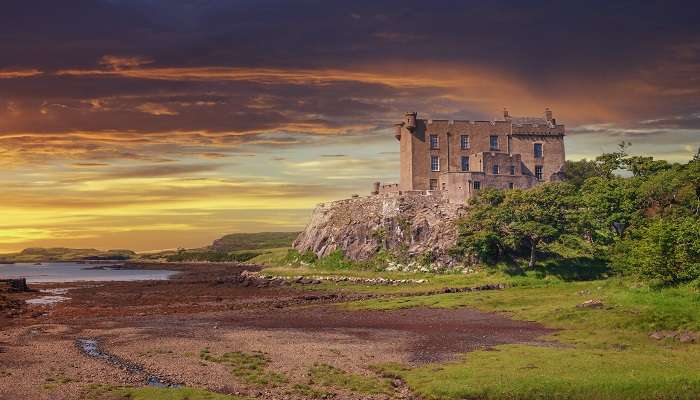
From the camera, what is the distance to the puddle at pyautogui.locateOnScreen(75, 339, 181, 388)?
36.9m

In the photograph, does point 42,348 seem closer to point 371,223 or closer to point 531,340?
point 531,340

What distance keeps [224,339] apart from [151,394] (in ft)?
60.5

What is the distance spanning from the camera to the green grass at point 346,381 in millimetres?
34500

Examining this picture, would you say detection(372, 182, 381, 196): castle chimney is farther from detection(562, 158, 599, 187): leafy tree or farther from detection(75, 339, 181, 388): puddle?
detection(75, 339, 181, 388): puddle

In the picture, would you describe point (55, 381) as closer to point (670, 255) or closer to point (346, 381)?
point (346, 381)

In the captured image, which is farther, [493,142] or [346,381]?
[493,142]

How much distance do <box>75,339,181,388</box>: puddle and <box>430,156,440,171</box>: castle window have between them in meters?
74.2

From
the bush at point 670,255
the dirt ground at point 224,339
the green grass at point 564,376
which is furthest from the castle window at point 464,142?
the green grass at point 564,376

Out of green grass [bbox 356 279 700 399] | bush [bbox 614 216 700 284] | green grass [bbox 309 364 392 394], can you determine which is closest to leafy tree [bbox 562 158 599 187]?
bush [bbox 614 216 700 284]

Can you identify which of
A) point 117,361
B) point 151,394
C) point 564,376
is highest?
point 564,376

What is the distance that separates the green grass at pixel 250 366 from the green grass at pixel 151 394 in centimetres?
355

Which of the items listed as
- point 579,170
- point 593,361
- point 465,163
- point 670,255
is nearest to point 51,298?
point 465,163

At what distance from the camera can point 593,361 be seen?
38375 millimetres

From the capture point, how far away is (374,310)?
67188 mm
